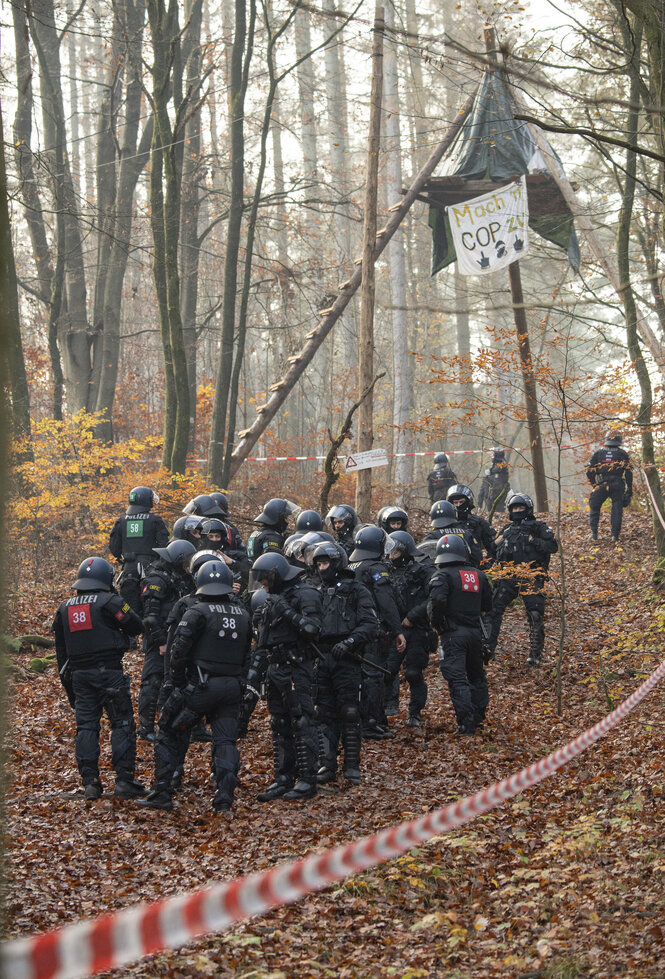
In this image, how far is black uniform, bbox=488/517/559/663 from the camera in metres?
12.5

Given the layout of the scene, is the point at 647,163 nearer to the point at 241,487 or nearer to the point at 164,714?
the point at 241,487

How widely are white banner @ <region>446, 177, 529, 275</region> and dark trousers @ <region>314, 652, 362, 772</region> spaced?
1058 cm

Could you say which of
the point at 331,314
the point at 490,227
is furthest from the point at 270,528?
the point at 490,227

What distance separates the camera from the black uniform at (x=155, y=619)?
1005 cm

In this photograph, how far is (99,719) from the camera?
28.1 feet

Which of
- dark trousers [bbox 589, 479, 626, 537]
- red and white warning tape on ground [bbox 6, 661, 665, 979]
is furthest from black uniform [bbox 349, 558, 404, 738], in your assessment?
dark trousers [bbox 589, 479, 626, 537]

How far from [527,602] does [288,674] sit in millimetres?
5018

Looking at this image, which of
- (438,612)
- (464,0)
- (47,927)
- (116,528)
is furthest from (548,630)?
(464,0)

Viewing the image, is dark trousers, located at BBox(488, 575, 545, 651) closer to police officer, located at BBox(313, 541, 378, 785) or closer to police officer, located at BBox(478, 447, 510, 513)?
police officer, located at BBox(313, 541, 378, 785)

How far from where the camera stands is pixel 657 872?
6.01m

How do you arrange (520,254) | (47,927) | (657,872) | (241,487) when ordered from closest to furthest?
(47,927) → (657,872) → (520,254) → (241,487)

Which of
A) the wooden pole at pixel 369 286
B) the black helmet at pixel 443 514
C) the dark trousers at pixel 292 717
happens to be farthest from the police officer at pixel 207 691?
the wooden pole at pixel 369 286

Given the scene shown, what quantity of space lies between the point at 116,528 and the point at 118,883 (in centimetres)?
641

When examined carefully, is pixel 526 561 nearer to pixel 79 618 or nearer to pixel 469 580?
pixel 469 580
